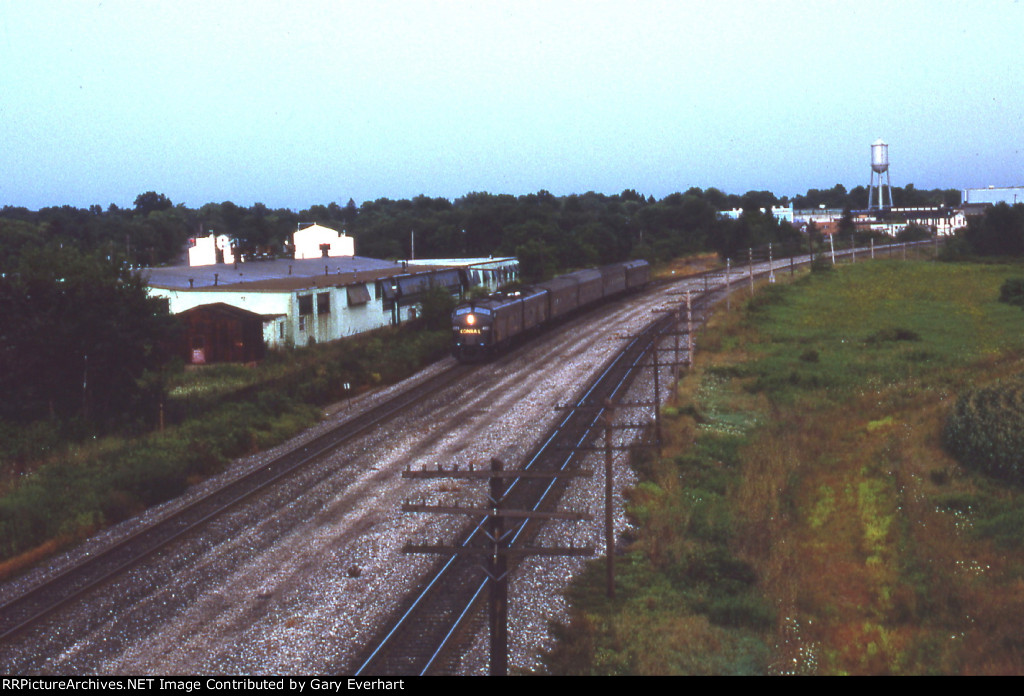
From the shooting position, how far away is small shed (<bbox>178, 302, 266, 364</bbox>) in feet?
130

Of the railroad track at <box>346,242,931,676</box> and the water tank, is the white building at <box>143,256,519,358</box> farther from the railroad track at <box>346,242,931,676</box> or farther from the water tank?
the water tank

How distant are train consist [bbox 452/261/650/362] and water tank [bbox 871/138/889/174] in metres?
130

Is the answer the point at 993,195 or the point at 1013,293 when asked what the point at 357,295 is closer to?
the point at 1013,293

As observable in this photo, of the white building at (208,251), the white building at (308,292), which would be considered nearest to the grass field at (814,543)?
the white building at (308,292)

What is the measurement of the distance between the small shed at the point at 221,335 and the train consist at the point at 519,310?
30.2 ft

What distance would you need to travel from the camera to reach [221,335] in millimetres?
39781

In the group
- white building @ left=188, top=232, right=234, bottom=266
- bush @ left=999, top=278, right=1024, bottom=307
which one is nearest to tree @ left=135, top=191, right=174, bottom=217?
white building @ left=188, top=232, right=234, bottom=266

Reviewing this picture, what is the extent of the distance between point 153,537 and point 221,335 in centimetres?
2287

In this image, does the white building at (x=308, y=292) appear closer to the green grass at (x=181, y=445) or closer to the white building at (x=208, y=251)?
the green grass at (x=181, y=445)

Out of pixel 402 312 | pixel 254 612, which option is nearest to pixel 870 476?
pixel 254 612

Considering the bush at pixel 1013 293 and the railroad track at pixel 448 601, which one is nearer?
the railroad track at pixel 448 601

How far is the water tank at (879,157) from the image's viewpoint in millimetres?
171125

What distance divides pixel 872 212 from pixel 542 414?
16455cm

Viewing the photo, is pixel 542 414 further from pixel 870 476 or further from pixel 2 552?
pixel 2 552
